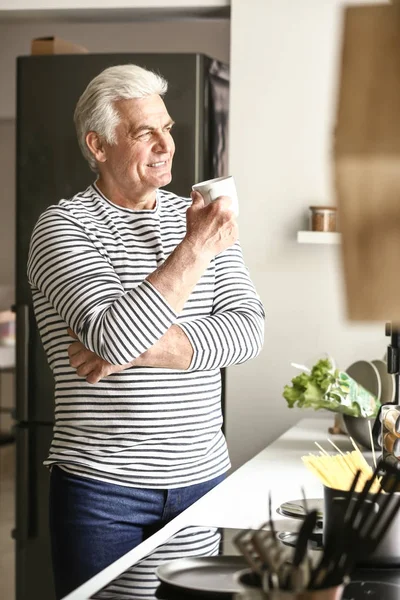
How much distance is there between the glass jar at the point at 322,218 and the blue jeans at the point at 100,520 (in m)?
1.32

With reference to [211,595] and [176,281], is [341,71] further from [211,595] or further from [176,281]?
[176,281]

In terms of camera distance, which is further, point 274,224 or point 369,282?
point 274,224

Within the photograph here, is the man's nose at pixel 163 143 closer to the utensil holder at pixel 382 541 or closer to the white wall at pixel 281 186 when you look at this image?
the utensil holder at pixel 382 541

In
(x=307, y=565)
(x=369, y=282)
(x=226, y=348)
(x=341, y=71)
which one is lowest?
(x=307, y=565)

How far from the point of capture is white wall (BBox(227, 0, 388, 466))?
2955 mm

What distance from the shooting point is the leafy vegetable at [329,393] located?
2.20m

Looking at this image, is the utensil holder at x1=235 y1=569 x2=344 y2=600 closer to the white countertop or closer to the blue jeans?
the white countertop

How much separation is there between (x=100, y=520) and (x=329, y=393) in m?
0.73

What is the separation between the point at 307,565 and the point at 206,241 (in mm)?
895

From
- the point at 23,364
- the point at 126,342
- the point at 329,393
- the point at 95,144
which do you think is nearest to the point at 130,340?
the point at 126,342

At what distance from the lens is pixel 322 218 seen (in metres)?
2.87

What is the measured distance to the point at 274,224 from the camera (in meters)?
2.99

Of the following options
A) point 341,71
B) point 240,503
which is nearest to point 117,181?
point 240,503

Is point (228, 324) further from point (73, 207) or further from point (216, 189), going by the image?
point (73, 207)
